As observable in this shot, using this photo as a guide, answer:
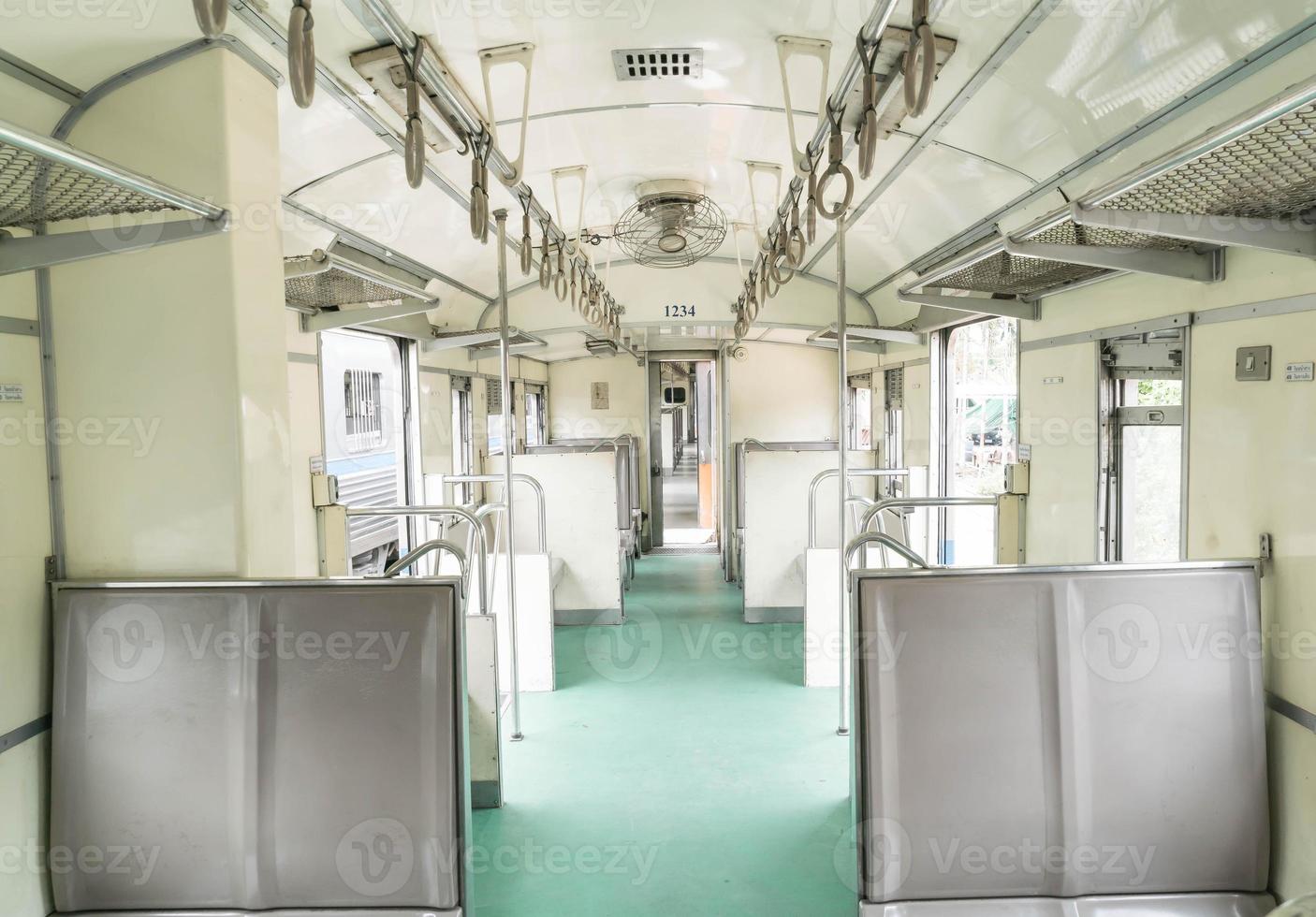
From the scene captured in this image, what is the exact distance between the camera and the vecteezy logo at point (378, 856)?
2.22 meters

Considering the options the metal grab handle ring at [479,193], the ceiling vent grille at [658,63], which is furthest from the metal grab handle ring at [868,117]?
the metal grab handle ring at [479,193]

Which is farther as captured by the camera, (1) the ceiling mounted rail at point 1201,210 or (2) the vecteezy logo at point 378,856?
(2) the vecteezy logo at point 378,856

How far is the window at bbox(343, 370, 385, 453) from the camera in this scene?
17.0ft

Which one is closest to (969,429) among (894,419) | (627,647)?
(894,419)

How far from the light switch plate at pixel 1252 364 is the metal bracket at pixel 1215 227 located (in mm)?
392

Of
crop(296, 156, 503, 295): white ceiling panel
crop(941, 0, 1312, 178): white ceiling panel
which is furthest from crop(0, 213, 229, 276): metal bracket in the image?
crop(941, 0, 1312, 178): white ceiling panel

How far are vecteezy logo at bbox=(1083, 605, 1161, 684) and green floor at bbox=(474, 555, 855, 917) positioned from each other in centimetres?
130

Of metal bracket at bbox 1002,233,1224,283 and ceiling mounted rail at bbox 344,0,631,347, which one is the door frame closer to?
ceiling mounted rail at bbox 344,0,631,347
